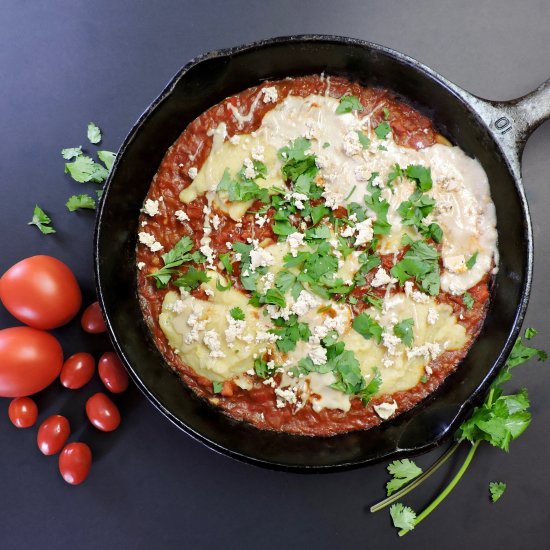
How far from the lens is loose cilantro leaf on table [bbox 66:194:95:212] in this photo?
3674 millimetres

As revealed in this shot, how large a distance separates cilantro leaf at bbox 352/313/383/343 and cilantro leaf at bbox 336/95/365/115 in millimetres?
1137

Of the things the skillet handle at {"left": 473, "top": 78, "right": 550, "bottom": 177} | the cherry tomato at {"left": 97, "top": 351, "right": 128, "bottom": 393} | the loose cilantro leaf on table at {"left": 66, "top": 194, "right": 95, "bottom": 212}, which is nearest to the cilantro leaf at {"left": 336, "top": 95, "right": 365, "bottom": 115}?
the skillet handle at {"left": 473, "top": 78, "right": 550, "bottom": 177}

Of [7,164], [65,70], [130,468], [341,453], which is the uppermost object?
[65,70]

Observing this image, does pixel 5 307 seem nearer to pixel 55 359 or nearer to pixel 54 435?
pixel 55 359

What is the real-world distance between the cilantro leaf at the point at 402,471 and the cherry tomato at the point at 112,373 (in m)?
1.71

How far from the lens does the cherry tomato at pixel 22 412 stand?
11.8 feet

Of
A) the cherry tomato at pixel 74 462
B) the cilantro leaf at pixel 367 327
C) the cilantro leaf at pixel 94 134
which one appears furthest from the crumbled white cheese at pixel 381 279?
the cherry tomato at pixel 74 462

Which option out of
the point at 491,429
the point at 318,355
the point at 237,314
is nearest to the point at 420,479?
the point at 491,429

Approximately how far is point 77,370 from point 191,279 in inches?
37.4

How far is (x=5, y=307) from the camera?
3734 millimetres

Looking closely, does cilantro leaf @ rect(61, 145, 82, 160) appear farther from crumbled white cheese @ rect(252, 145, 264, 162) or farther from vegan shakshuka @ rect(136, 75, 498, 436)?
crumbled white cheese @ rect(252, 145, 264, 162)

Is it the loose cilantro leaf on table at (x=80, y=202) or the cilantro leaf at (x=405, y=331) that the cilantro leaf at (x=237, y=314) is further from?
the loose cilantro leaf on table at (x=80, y=202)

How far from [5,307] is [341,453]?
2.22 metres

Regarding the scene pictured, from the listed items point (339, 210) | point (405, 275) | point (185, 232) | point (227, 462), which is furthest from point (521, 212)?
point (227, 462)
